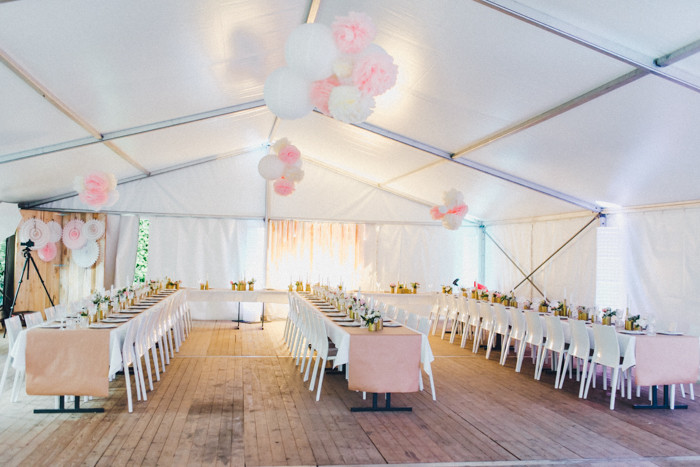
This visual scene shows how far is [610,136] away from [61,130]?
6.76 metres

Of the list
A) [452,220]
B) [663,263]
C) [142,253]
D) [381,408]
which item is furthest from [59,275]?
[663,263]

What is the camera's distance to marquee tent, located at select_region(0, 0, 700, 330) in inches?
182

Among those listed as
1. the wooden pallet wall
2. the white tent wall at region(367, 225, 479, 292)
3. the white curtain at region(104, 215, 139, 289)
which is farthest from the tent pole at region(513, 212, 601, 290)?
the wooden pallet wall

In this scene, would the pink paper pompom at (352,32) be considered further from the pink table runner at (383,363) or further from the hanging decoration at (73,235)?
the hanging decoration at (73,235)

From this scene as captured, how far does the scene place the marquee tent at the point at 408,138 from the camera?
15.2 feet

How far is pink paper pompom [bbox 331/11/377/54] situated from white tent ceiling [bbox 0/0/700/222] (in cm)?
112

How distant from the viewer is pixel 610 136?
20.0 feet

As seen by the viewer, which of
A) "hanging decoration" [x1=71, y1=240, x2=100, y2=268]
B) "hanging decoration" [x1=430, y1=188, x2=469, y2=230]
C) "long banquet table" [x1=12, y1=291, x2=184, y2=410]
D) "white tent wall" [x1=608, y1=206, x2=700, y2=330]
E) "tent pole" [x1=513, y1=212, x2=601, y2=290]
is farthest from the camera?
"hanging decoration" [x1=71, y1=240, x2=100, y2=268]

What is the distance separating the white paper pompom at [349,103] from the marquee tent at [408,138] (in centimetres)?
132

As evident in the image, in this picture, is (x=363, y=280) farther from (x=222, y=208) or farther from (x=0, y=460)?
(x=0, y=460)

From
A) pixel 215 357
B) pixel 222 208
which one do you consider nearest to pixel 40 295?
pixel 222 208

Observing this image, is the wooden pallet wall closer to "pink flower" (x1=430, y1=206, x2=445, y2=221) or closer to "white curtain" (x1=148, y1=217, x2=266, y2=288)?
"white curtain" (x1=148, y1=217, x2=266, y2=288)

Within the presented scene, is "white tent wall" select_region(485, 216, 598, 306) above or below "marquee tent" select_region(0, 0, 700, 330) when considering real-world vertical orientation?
below

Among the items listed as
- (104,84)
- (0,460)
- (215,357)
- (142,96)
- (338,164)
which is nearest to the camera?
(0,460)
